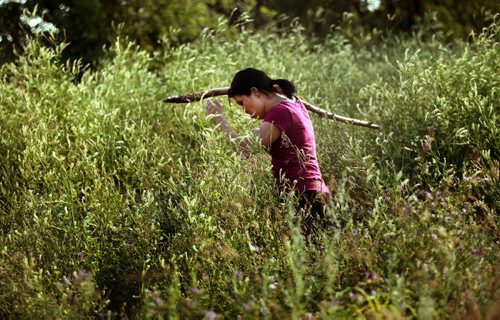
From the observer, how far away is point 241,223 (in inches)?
145

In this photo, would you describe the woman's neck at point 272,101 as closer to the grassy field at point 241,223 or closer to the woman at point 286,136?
the woman at point 286,136

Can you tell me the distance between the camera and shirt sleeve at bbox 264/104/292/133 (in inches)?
156

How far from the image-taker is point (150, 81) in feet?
20.7

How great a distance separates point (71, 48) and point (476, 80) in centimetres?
492

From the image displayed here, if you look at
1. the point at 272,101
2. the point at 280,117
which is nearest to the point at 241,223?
the point at 280,117

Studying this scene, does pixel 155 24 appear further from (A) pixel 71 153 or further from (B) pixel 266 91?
(B) pixel 266 91

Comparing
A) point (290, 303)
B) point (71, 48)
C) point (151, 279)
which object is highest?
point (290, 303)

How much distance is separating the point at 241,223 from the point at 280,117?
656 mm

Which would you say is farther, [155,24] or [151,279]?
[155,24]

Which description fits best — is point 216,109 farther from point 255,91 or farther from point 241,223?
point 241,223

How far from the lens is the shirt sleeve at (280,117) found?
396 centimetres

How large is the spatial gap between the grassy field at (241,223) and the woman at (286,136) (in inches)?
5.1

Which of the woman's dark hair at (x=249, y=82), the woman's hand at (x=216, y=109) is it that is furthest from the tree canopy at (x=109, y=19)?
the woman's dark hair at (x=249, y=82)

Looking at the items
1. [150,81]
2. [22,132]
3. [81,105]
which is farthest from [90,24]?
[22,132]
